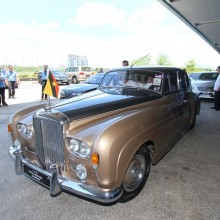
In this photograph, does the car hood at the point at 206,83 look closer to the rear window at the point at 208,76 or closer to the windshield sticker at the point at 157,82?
the rear window at the point at 208,76

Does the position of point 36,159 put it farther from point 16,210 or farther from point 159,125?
point 159,125

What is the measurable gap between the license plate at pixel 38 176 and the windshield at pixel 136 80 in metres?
2.20

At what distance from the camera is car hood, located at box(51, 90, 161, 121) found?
9.29 ft

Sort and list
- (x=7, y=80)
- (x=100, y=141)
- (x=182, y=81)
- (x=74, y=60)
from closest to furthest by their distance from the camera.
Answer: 1. (x=100, y=141)
2. (x=182, y=81)
3. (x=7, y=80)
4. (x=74, y=60)

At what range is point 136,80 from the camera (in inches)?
160

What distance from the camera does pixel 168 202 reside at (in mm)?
2832

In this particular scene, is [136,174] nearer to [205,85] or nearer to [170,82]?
[170,82]

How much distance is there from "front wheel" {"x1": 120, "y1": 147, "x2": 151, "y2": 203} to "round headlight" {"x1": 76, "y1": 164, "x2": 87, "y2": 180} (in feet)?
1.79

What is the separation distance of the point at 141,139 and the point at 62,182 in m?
1.09

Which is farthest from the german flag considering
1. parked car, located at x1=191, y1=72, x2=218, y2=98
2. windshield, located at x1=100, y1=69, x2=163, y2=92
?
parked car, located at x1=191, y1=72, x2=218, y2=98

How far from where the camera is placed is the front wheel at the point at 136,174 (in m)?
2.75

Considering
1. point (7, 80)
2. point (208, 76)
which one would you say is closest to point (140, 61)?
point (208, 76)

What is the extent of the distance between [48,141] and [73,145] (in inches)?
15.2

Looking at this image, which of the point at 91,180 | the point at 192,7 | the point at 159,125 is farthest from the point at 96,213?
the point at 192,7
